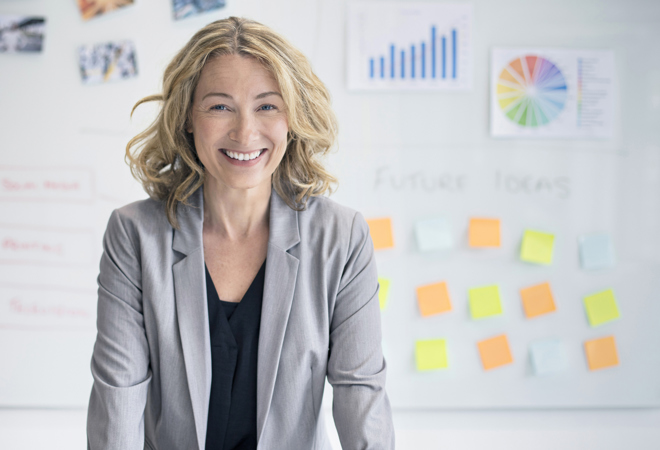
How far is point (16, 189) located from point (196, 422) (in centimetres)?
112

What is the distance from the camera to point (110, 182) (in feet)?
5.45

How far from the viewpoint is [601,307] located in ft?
5.64

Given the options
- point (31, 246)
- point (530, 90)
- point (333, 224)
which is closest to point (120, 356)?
point (333, 224)

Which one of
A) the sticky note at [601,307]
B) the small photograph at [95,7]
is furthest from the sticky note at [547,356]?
the small photograph at [95,7]

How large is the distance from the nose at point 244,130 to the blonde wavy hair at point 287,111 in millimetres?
76

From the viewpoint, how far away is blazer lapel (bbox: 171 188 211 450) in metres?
0.99

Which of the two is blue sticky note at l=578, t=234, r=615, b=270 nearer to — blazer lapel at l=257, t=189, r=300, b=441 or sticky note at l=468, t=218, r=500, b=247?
sticky note at l=468, t=218, r=500, b=247

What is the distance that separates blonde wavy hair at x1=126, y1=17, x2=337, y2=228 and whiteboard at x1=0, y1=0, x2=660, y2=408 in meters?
0.53

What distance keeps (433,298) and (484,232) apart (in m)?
0.27

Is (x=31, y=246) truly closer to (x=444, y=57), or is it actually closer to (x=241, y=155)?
(x=241, y=155)

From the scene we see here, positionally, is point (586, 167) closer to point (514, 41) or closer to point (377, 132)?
point (514, 41)

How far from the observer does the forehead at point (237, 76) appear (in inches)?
38.6

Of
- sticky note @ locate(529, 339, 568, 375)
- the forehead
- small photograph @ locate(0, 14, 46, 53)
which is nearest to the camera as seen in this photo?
the forehead

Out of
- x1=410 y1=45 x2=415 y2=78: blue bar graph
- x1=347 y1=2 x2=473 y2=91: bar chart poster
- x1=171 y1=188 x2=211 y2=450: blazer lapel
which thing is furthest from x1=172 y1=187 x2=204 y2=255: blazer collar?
x1=410 y1=45 x2=415 y2=78: blue bar graph
